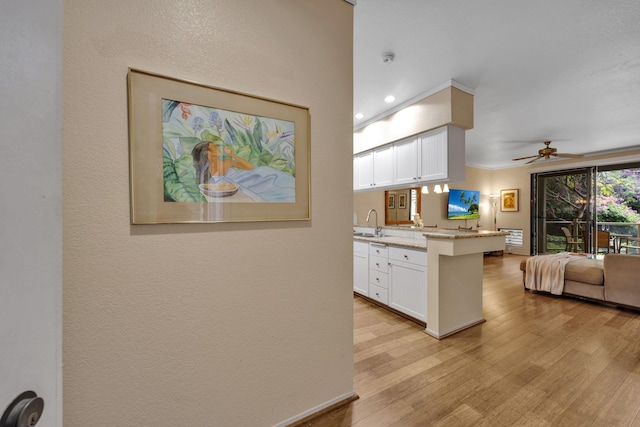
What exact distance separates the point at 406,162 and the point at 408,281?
1.53 m

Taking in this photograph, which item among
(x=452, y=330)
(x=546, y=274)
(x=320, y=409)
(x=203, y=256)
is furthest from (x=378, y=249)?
Answer: (x=546, y=274)

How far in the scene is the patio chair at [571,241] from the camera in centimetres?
624

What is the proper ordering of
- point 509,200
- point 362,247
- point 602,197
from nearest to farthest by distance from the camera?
point 362,247, point 602,197, point 509,200

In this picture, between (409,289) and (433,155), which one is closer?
(409,289)

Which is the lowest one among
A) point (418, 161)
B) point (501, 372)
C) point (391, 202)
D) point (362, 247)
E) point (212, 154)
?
point (501, 372)

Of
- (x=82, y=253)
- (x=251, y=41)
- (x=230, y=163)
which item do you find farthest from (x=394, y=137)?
(x=82, y=253)

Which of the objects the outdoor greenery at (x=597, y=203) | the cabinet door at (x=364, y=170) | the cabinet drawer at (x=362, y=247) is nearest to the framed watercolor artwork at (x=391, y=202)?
the cabinet door at (x=364, y=170)

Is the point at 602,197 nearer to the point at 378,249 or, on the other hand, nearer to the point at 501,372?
the point at 378,249

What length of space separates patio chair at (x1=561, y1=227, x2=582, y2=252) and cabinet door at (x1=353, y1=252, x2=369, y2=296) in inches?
224

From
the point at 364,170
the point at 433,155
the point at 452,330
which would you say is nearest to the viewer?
the point at 452,330

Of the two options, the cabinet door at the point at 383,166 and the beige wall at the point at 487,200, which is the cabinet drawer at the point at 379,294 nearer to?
the cabinet door at the point at 383,166

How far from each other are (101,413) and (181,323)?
435 mm

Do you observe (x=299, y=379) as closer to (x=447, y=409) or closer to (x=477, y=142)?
(x=447, y=409)

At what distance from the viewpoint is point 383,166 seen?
388 cm
